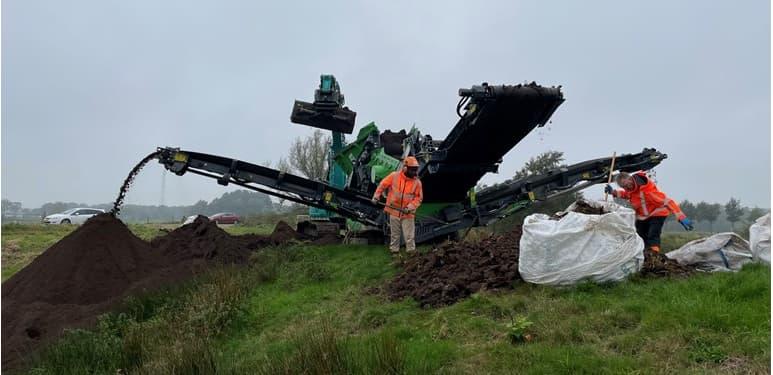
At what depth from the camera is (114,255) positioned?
29.6ft

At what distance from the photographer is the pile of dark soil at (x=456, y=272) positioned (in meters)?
6.02

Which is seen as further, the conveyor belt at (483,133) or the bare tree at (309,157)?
the bare tree at (309,157)

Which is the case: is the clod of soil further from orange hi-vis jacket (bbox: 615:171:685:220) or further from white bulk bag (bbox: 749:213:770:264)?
white bulk bag (bbox: 749:213:770:264)

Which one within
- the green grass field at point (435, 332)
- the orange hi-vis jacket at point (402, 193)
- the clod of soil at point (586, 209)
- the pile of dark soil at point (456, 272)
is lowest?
the green grass field at point (435, 332)

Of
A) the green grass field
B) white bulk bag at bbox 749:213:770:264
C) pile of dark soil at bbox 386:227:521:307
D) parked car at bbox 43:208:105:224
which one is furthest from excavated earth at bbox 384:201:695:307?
parked car at bbox 43:208:105:224

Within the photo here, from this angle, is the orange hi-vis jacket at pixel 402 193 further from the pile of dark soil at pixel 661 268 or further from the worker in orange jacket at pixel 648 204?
the pile of dark soil at pixel 661 268

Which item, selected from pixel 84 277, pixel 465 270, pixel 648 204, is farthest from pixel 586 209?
pixel 84 277

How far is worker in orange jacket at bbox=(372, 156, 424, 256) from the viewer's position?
8969mm

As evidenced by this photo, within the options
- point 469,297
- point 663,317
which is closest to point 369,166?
point 469,297

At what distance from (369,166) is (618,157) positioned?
516cm

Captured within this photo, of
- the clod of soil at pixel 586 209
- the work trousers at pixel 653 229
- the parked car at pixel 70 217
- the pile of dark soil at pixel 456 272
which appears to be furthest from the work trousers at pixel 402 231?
the parked car at pixel 70 217

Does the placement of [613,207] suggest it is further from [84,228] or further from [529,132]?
[84,228]

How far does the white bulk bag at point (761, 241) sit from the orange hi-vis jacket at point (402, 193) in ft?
15.3

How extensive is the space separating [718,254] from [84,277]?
8773mm
